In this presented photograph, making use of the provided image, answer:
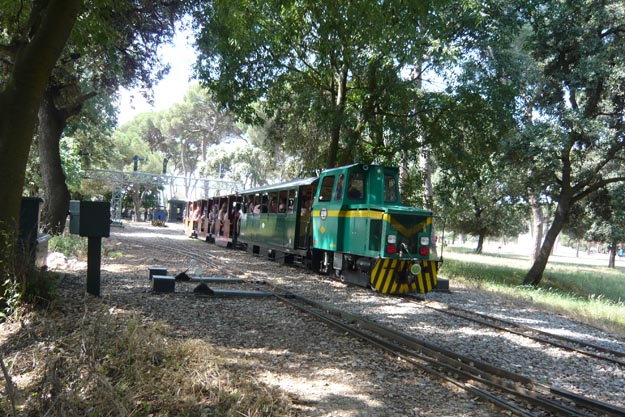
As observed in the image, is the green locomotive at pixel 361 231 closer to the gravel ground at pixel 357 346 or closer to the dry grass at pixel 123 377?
the gravel ground at pixel 357 346

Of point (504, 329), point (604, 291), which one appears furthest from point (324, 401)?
point (604, 291)

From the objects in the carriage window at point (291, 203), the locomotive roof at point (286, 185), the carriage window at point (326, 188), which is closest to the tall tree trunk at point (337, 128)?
the locomotive roof at point (286, 185)

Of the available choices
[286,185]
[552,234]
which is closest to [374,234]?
[286,185]

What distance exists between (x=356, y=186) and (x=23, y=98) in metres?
7.46

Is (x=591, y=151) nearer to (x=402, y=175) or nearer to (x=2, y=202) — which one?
(x=402, y=175)

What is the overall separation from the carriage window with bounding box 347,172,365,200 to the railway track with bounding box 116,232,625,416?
15.2 ft

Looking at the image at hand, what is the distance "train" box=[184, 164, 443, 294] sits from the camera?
34.7 feet

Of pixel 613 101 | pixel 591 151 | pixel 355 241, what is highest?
pixel 613 101

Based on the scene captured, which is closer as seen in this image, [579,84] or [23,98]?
[23,98]

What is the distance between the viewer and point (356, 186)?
11930mm

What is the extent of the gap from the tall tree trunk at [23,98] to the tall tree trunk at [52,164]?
1218 cm

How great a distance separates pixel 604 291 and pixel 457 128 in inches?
467

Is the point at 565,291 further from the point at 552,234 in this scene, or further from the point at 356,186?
the point at 356,186

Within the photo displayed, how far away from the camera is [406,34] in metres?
9.49
